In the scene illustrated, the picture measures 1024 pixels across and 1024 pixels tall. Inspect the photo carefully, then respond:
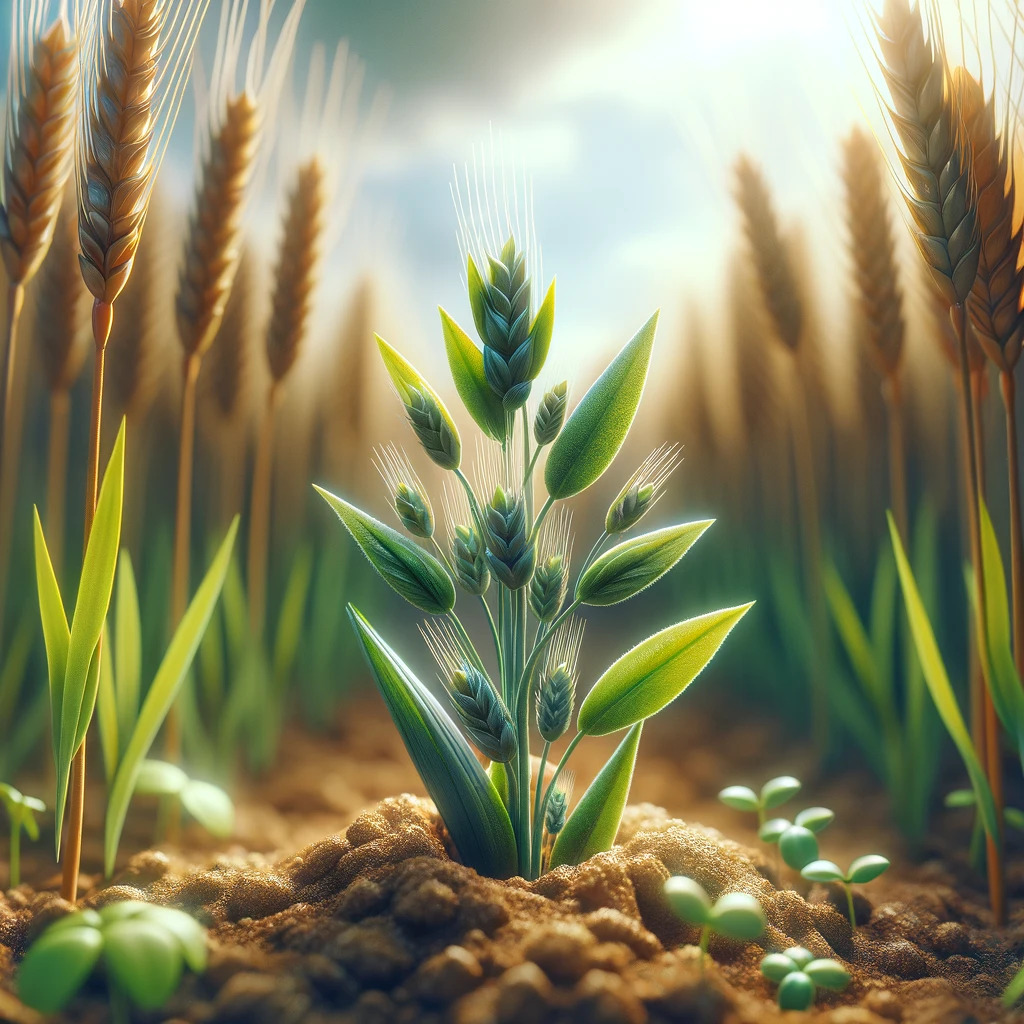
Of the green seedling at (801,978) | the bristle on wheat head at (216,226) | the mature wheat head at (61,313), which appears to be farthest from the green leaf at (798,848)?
the mature wheat head at (61,313)

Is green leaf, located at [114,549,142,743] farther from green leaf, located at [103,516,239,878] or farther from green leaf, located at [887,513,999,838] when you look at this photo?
green leaf, located at [887,513,999,838]

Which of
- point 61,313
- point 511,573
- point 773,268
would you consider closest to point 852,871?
point 511,573

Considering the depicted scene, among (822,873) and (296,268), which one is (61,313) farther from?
(822,873)

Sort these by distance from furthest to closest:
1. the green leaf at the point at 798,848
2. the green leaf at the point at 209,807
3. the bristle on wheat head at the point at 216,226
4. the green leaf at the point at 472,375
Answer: the bristle on wheat head at the point at 216,226 < the green leaf at the point at 209,807 < the green leaf at the point at 472,375 < the green leaf at the point at 798,848

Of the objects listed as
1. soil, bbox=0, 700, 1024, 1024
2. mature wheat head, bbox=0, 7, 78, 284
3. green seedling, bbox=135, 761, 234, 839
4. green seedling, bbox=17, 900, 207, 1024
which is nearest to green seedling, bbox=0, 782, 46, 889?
soil, bbox=0, 700, 1024, 1024

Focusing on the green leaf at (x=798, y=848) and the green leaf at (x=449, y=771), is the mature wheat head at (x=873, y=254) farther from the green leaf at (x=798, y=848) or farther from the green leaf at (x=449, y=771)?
the green leaf at (x=449, y=771)

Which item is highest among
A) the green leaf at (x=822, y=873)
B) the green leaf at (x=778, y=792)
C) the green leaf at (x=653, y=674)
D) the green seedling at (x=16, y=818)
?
the green leaf at (x=653, y=674)
